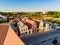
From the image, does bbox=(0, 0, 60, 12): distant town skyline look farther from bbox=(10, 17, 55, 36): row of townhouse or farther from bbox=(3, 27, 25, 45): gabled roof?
bbox=(3, 27, 25, 45): gabled roof

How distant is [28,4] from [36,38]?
2.03ft

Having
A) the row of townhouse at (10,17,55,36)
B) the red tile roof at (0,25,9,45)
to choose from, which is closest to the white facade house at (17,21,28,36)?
the row of townhouse at (10,17,55,36)

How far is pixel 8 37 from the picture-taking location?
221 centimetres

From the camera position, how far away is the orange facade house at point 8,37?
85.1 inches

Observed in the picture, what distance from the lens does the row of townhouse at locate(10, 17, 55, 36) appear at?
9.19 feet

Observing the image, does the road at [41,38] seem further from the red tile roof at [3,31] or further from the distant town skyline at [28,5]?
the red tile roof at [3,31]

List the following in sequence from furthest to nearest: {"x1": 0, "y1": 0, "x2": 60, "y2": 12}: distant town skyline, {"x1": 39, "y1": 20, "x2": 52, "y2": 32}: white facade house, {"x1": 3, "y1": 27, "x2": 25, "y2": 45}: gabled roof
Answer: {"x1": 39, "y1": 20, "x2": 52, "y2": 32}: white facade house → {"x1": 0, "y1": 0, "x2": 60, "y2": 12}: distant town skyline → {"x1": 3, "y1": 27, "x2": 25, "y2": 45}: gabled roof

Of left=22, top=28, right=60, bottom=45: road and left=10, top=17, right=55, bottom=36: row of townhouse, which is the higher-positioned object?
left=10, top=17, right=55, bottom=36: row of townhouse

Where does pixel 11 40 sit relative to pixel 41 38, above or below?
above

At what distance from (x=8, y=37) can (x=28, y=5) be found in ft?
3.11

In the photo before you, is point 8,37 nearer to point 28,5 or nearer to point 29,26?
point 29,26

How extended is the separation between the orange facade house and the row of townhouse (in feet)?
1.52

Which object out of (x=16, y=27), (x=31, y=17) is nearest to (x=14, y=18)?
(x=16, y=27)

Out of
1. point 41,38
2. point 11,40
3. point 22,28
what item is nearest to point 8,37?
point 11,40
